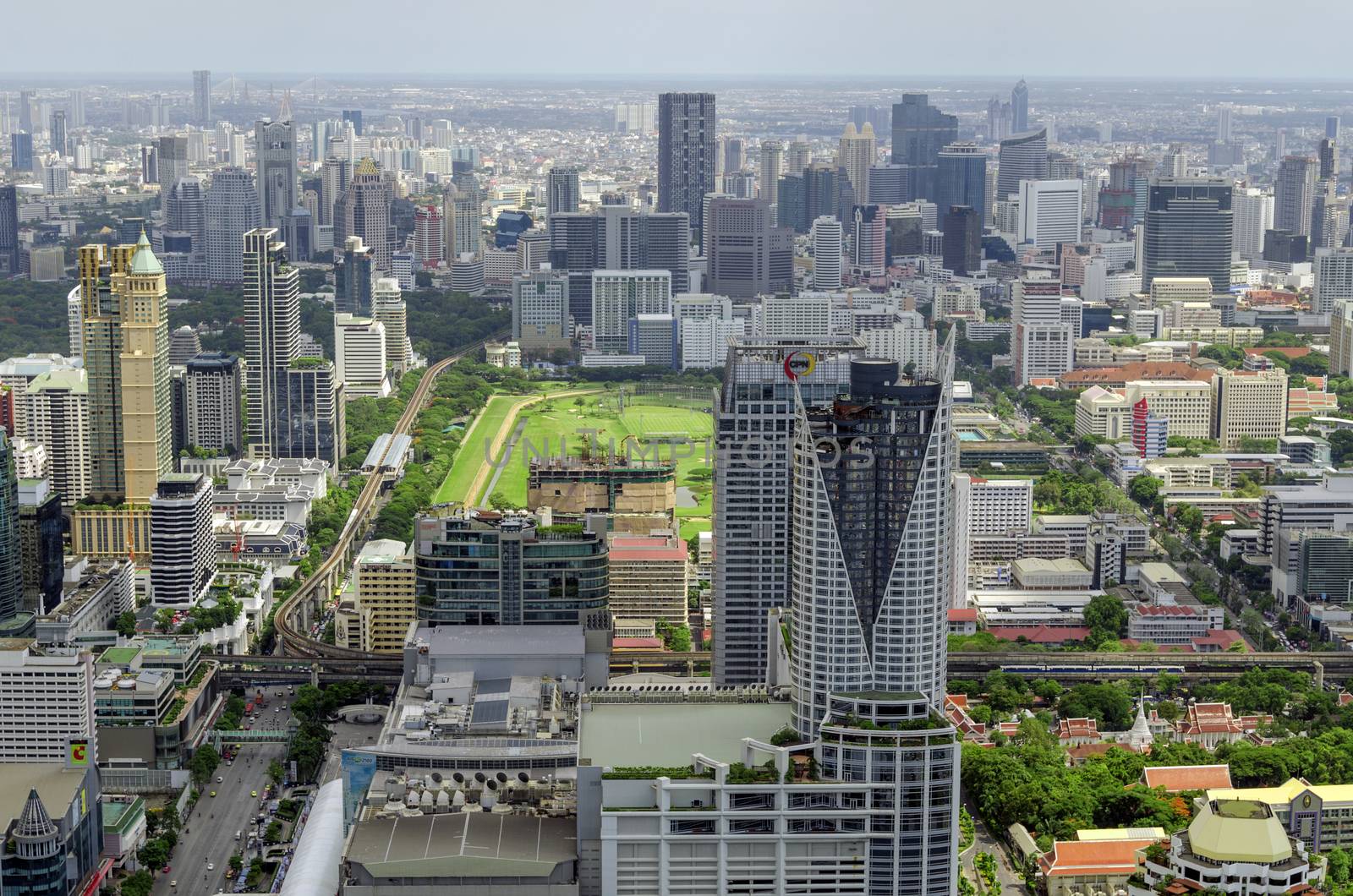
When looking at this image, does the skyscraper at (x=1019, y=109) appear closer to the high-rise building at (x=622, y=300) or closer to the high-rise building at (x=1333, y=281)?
the high-rise building at (x=1333, y=281)

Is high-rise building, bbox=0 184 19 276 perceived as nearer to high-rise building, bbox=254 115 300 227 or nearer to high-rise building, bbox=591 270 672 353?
high-rise building, bbox=254 115 300 227

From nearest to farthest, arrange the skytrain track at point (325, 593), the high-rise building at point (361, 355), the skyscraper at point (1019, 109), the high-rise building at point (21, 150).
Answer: the skytrain track at point (325, 593)
the high-rise building at point (361, 355)
the high-rise building at point (21, 150)
the skyscraper at point (1019, 109)

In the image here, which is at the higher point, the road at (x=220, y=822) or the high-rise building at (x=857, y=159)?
the high-rise building at (x=857, y=159)

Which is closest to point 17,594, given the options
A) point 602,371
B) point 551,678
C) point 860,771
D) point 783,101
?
point 551,678

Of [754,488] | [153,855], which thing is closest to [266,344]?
[754,488]

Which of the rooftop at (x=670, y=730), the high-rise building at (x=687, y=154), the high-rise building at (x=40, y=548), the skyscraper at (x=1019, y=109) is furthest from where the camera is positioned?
the skyscraper at (x=1019, y=109)

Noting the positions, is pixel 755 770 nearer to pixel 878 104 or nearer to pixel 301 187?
pixel 301 187

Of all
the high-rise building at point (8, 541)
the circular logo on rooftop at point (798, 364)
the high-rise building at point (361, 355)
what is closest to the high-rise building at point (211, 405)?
the high-rise building at point (361, 355)

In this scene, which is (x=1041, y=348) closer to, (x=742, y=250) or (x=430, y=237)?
(x=742, y=250)
